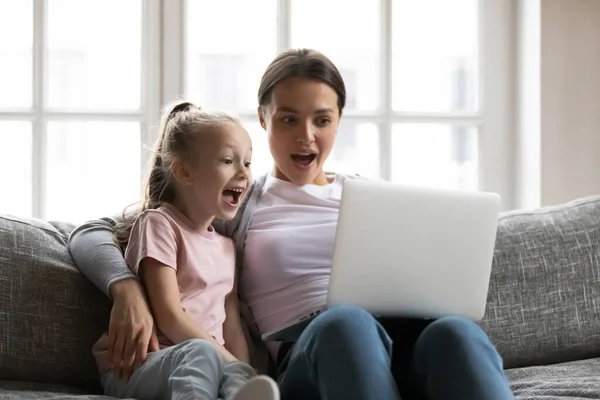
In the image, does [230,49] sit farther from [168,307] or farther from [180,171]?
[168,307]

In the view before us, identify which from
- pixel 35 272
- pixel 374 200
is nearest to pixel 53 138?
pixel 35 272

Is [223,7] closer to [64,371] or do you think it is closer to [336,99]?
[336,99]

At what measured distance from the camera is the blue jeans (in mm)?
1346

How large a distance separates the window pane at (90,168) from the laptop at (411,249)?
1175 millimetres

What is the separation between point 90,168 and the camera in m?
2.53

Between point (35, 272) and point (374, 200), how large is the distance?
0.71 metres

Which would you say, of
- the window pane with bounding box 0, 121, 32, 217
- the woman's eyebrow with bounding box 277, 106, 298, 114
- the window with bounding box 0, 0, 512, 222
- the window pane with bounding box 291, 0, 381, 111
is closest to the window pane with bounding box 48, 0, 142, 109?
the window with bounding box 0, 0, 512, 222

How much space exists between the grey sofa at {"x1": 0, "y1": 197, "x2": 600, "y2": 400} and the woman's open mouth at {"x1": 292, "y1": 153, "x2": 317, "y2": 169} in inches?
18.7

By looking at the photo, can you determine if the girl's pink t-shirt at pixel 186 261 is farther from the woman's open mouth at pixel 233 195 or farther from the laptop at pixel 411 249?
the laptop at pixel 411 249

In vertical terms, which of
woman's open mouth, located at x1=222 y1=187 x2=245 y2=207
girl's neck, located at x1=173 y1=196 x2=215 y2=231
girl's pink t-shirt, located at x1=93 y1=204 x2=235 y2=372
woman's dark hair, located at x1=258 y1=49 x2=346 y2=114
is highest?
woman's dark hair, located at x1=258 y1=49 x2=346 y2=114

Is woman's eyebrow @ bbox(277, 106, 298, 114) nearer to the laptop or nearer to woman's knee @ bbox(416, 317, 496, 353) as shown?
the laptop

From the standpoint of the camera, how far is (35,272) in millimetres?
1757

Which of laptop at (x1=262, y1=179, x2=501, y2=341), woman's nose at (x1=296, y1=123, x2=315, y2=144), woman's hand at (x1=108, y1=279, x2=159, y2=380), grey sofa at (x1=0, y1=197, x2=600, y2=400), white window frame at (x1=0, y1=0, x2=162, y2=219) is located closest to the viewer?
laptop at (x1=262, y1=179, x2=501, y2=341)

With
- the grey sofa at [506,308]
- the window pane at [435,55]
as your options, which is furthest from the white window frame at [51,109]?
the window pane at [435,55]
